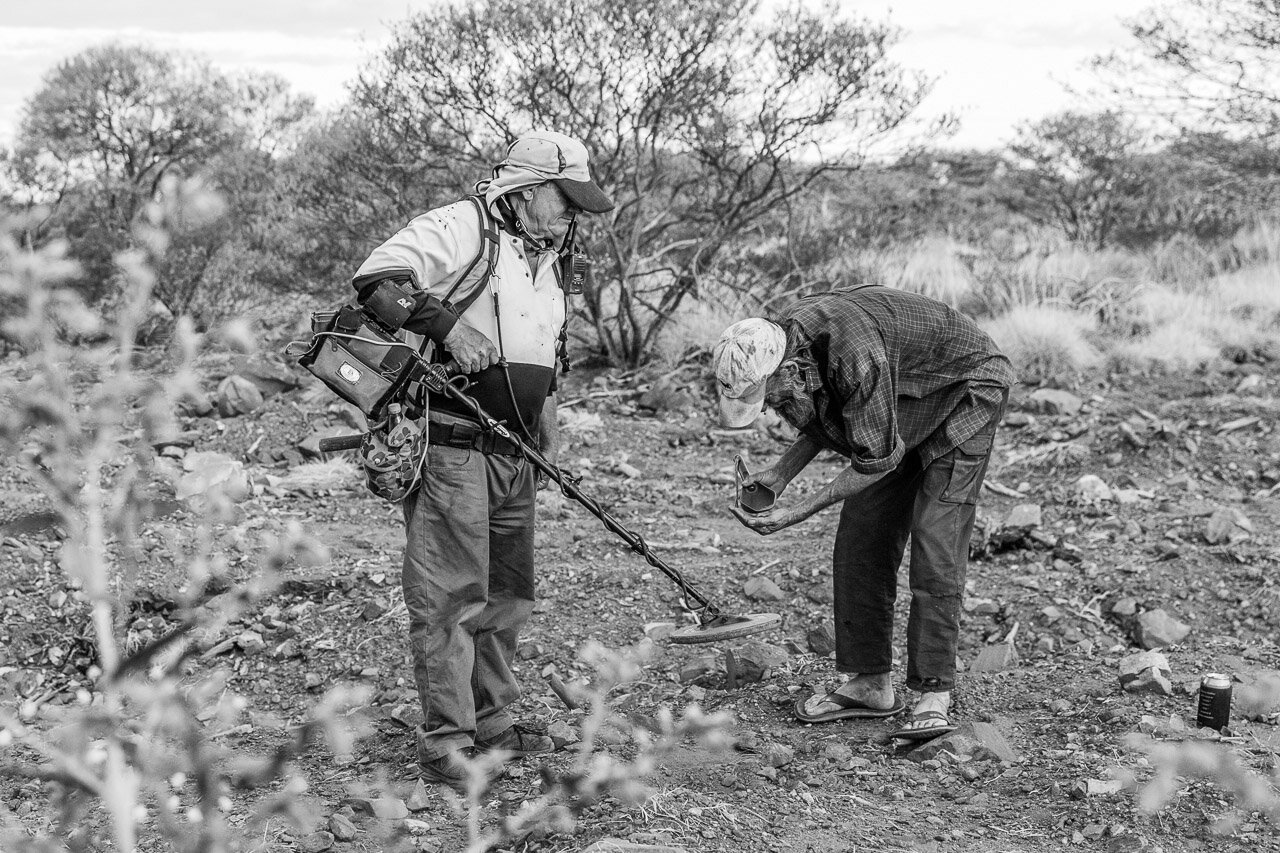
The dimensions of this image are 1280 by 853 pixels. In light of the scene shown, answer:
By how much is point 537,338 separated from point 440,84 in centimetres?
641

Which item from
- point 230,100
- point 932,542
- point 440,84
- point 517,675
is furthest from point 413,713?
point 230,100

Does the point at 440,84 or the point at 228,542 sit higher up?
the point at 440,84

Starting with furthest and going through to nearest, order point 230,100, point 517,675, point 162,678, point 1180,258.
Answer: point 230,100
point 1180,258
point 517,675
point 162,678

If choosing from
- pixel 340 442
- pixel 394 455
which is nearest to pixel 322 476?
pixel 340 442

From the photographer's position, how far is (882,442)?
3602 mm

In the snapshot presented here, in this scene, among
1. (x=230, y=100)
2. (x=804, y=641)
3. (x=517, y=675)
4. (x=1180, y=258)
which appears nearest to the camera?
(x=517, y=675)

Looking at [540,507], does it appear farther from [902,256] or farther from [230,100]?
[230,100]

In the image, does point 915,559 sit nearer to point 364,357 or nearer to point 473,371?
point 473,371

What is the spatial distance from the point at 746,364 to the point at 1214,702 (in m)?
1.92

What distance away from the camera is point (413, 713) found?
4.42 m

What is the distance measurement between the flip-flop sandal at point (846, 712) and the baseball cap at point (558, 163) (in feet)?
6.19

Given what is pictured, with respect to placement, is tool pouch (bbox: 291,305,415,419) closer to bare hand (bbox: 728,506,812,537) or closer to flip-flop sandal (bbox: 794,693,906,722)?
bare hand (bbox: 728,506,812,537)

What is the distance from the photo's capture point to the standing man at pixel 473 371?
11.8 feet

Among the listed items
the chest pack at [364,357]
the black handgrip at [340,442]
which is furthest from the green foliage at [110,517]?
the black handgrip at [340,442]
